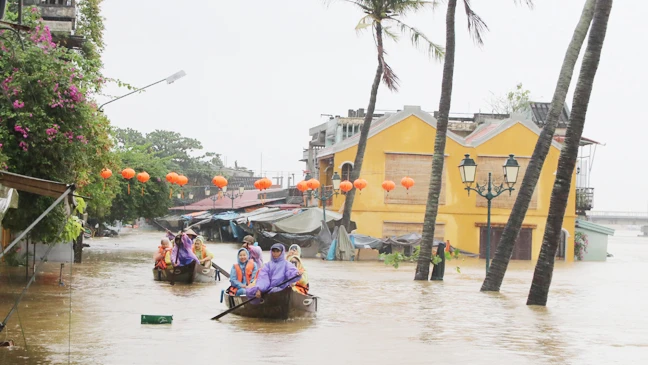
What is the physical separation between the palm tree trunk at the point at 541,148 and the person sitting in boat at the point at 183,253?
8413 millimetres

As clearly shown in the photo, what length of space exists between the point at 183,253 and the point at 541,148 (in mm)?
10498

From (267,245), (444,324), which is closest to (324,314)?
(444,324)

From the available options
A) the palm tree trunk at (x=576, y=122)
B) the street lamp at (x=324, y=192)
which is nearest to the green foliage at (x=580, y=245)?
the street lamp at (x=324, y=192)

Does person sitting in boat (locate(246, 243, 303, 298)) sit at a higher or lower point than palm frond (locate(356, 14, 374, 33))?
lower

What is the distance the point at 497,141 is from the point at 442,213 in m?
5.01

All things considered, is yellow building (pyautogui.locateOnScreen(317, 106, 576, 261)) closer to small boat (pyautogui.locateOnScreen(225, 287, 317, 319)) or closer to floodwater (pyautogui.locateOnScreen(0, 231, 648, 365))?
floodwater (pyautogui.locateOnScreen(0, 231, 648, 365))

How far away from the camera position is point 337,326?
59.5 feet

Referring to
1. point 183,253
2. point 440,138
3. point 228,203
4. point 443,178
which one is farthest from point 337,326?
point 228,203

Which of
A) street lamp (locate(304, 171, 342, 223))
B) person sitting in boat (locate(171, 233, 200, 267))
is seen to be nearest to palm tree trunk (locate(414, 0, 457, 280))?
person sitting in boat (locate(171, 233, 200, 267))

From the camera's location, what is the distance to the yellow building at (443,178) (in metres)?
52.4

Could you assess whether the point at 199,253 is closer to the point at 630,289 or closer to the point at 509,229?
the point at 509,229

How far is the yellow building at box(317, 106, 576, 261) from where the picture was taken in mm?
52406

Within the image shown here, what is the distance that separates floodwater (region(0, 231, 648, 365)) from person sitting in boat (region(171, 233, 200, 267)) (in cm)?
73

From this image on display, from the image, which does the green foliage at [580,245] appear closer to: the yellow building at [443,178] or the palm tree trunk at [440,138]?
the yellow building at [443,178]
